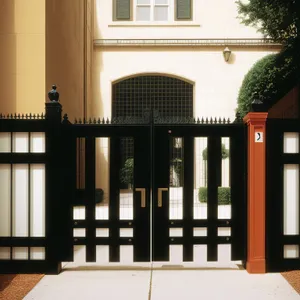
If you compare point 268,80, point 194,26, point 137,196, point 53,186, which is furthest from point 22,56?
point 194,26

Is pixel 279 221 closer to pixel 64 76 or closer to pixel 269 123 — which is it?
pixel 269 123

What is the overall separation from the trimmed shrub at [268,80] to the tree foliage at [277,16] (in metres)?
1.10

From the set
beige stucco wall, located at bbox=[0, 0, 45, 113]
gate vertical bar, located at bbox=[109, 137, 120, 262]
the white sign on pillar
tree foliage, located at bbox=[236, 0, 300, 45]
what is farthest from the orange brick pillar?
tree foliage, located at bbox=[236, 0, 300, 45]

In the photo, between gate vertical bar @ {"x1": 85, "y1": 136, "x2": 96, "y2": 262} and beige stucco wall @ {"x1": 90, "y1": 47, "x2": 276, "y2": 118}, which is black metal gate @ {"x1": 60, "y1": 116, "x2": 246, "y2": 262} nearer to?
gate vertical bar @ {"x1": 85, "y1": 136, "x2": 96, "y2": 262}

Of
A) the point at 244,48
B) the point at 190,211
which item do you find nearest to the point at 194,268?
the point at 190,211

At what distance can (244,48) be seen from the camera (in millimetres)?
19734

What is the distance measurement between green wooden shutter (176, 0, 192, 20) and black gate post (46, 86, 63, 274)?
1405 centimetres

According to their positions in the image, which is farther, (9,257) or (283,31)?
(283,31)

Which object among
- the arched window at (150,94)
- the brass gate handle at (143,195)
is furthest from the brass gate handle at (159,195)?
the arched window at (150,94)

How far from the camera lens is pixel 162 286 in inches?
248

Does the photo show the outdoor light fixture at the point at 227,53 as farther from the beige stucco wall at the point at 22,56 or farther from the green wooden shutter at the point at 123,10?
the beige stucco wall at the point at 22,56

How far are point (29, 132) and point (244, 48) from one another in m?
14.5

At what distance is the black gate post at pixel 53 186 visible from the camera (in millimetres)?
6996

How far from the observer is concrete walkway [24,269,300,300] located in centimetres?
586
